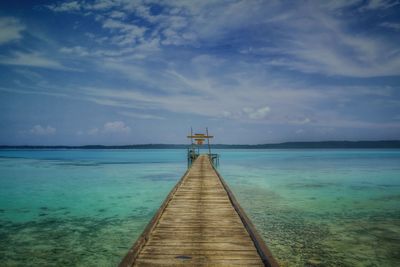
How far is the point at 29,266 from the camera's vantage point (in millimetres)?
6941

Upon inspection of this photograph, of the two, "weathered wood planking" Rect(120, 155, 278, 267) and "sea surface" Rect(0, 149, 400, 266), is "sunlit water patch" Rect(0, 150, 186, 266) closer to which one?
"sea surface" Rect(0, 149, 400, 266)

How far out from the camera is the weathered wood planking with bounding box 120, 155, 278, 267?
441 cm

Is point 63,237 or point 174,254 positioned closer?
point 174,254

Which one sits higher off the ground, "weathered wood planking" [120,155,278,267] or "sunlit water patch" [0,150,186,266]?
"weathered wood planking" [120,155,278,267]

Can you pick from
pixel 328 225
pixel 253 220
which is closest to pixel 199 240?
pixel 253 220

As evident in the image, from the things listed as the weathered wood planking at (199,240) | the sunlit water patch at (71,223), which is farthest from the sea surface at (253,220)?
the weathered wood planking at (199,240)

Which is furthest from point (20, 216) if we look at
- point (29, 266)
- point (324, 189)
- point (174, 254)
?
point (324, 189)

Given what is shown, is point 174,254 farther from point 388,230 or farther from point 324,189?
point 324,189

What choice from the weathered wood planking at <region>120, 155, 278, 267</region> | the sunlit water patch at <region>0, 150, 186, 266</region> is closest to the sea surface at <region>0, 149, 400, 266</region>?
the sunlit water patch at <region>0, 150, 186, 266</region>

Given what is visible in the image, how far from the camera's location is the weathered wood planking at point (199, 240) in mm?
4414

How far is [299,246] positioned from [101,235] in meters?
6.44

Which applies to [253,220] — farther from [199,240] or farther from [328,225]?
[199,240]

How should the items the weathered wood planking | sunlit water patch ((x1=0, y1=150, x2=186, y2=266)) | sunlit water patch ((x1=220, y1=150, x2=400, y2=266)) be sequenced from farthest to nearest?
sunlit water patch ((x1=0, y1=150, x2=186, y2=266)) → sunlit water patch ((x1=220, y1=150, x2=400, y2=266)) → the weathered wood planking

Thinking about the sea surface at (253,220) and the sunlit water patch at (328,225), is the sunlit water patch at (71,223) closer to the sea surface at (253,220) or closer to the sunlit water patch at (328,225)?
the sea surface at (253,220)
